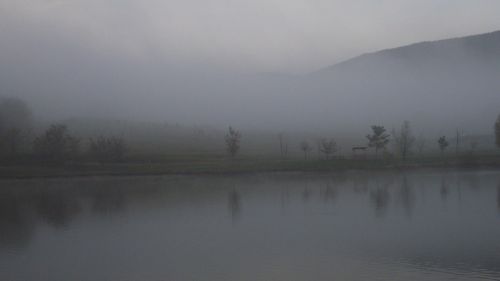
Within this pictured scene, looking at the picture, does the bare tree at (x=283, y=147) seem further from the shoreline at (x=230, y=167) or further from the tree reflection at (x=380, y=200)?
the tree reflection at (x=380, y=200)

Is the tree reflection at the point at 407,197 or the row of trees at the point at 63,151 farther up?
the row of trees at the point at 63,151

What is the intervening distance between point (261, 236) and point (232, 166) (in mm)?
50774

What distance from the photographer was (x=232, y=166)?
240 ft

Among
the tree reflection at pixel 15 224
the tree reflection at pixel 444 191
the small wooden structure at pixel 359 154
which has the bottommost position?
the tree reflection at pixel 15 224

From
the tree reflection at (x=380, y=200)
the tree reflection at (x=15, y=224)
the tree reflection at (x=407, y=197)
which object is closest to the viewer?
the tree reflection at (x=15, y=224)

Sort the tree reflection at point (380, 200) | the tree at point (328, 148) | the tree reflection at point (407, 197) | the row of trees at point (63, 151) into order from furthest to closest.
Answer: the tree at point (328, 148) < the row of trees at point (63, 151) < the tree reflection at point (407, 197) < the tree reflection at point (380, 200)

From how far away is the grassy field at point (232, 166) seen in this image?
69.3 m

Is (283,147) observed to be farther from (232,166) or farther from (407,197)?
(407,197)

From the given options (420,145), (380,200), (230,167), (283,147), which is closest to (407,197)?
(380,200)

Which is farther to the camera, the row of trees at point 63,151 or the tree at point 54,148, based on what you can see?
the row of trees at point 63,151

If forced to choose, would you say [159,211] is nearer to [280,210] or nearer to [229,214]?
[229,214]

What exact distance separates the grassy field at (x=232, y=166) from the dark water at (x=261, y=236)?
27.2 m

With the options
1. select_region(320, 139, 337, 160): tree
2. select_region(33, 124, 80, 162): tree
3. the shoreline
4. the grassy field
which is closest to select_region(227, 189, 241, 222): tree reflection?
the shoreline

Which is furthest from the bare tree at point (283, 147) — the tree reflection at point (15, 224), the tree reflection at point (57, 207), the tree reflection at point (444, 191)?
the tree reflection at point (15, 224)
